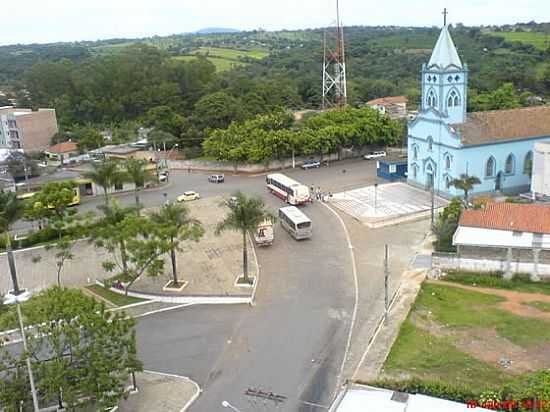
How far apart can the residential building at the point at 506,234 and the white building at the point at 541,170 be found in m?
8.99

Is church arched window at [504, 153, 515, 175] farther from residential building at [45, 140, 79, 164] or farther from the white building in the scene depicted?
residential building at [45, 140, 79, 164]

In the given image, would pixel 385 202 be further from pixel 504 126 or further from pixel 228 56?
pixel 228 56

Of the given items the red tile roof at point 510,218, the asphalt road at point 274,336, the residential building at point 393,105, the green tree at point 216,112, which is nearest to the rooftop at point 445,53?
the red tile roof at point 510,218

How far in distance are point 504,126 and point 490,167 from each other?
3497mm

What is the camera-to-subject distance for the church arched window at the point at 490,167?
1699 inches

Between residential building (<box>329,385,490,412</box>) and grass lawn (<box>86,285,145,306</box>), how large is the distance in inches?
552

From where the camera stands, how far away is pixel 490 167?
43406 millimetres

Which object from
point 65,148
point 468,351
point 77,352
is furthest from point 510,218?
point 65,148

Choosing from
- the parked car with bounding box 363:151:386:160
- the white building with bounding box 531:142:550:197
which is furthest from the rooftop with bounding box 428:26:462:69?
the parked car with bounding box 363:151:386:160

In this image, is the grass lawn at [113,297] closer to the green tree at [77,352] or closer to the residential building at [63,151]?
the green tree at [77,352]

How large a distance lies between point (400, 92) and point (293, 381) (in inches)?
3276

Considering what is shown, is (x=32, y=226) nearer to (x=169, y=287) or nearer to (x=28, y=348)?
(x=169, y=287)

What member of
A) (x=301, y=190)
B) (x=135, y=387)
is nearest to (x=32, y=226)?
(x=301, y=190)

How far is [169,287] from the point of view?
1175 inches
